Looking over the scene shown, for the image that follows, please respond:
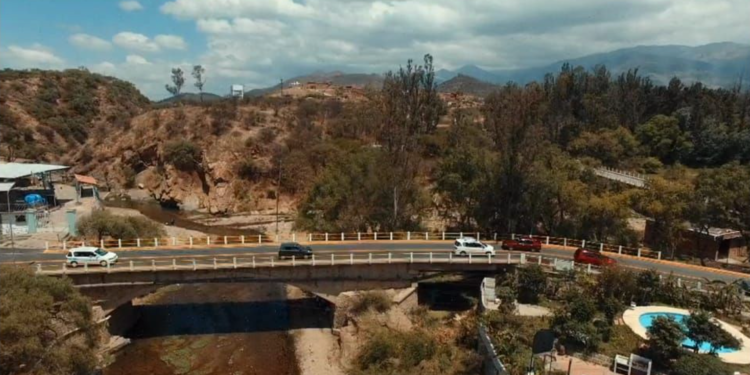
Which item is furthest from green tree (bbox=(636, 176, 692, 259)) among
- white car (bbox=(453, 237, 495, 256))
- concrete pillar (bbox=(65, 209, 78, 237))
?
concrete pillar (bbox=(65, 209, 78, 237))

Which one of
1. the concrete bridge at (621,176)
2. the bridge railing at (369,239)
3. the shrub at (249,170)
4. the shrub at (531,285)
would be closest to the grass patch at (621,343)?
the shrub at (531,285)

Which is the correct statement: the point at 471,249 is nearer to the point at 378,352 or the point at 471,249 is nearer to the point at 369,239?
the point at 369,239

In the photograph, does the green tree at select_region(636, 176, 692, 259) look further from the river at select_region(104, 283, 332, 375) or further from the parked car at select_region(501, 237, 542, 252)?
the river at select_region(104, 283, 332, 375)

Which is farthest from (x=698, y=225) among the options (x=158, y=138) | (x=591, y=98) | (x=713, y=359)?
(x=158, y=138)

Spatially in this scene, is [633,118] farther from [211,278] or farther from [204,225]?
[211,278]

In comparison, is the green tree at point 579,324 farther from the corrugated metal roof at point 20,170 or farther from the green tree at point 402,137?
the corrugated metal roof at point 20,170
